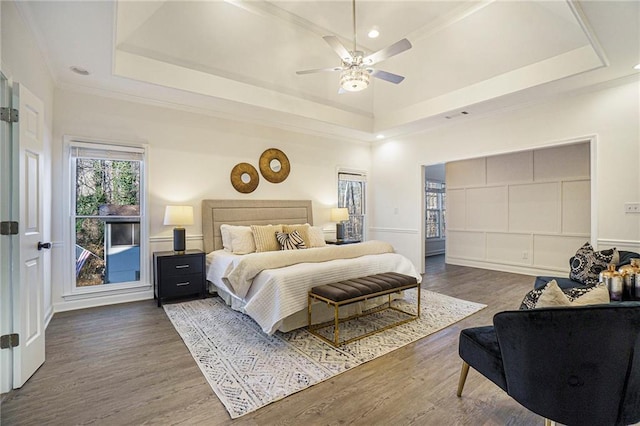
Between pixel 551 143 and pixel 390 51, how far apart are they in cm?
318

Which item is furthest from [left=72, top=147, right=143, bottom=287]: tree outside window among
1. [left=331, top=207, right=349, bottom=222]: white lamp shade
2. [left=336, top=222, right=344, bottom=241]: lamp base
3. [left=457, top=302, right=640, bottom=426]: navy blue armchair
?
[left=457, top=302, right=640, bottom=426]: navy blue armchair

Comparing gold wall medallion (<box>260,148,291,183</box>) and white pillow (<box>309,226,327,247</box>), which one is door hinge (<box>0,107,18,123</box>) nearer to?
gold wall medallion (<box>260,148,291,183</box>)

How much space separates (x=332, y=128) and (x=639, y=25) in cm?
422

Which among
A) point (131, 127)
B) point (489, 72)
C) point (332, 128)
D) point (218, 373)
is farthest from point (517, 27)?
point (131, 127)

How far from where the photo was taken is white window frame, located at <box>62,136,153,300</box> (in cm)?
400

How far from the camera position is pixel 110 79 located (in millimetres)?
3852

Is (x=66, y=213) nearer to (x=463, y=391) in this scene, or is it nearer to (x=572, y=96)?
(x=463, y=391)

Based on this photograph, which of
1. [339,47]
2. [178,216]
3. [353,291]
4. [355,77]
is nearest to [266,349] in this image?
[353,291]

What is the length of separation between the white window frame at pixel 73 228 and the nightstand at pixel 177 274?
0.20 meters

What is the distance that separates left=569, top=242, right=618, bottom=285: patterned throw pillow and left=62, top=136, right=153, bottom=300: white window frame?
18.2 feet

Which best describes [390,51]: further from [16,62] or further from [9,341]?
[9,341]

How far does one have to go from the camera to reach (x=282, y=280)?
3.15 metres

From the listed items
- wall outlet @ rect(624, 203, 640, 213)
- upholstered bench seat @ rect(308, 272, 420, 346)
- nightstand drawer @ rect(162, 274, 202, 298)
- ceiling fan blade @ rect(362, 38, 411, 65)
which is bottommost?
nightstand drawer @ rect(162, 274, 202, 298)

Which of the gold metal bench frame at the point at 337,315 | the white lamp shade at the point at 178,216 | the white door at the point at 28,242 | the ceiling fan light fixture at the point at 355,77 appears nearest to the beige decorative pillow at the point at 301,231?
the white lamp shade at the point at 178,216
